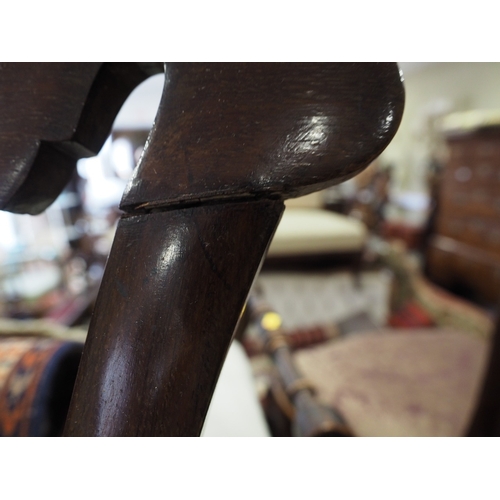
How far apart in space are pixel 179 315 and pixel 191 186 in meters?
0.05

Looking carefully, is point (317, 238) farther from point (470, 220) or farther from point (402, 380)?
point (402, 380)

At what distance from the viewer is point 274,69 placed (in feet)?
0.44

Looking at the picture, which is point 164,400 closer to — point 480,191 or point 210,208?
point 210,208

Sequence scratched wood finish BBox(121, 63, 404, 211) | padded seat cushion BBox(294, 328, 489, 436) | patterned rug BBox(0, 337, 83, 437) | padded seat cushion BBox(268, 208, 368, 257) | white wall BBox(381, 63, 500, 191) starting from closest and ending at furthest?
scratched wood finish BBox(121, 63, 404, 211), patterned rug BBox(0, 337, 83, 437), padded seat cushion BBox(294, 328, 489, 436), padded seat cushion BBox(268, 208, 368, 257), white wall BBox(381, 63, 500, 191)

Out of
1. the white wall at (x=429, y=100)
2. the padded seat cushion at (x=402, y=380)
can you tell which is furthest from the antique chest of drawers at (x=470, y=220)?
the white wall at (x=429, y=100)

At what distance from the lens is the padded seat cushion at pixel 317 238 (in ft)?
8.75

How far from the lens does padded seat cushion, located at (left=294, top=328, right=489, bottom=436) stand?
74 centimetres

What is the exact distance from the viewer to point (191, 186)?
0.13 m

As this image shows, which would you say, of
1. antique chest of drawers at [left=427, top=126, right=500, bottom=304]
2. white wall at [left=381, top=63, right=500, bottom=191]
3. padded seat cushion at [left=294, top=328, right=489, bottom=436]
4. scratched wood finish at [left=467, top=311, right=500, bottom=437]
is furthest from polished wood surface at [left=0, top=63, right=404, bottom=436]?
white wall at [left=381, top=63, right=500, bottom=191]

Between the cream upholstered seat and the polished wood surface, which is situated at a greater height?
the polished wood surface

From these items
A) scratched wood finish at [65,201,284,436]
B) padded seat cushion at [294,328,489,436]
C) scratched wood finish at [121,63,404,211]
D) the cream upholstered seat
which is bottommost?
the cream upholstered seat

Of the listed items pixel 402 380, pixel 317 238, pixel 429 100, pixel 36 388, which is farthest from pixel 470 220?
pixel 429 100

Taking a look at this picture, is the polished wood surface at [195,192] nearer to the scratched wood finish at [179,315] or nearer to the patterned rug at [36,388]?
the scratched wood finish at [179,315]

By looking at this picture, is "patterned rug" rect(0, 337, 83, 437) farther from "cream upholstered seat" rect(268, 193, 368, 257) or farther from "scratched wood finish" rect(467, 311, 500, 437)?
"cream upholstered seat" rect(268, 193, 368, 257)
